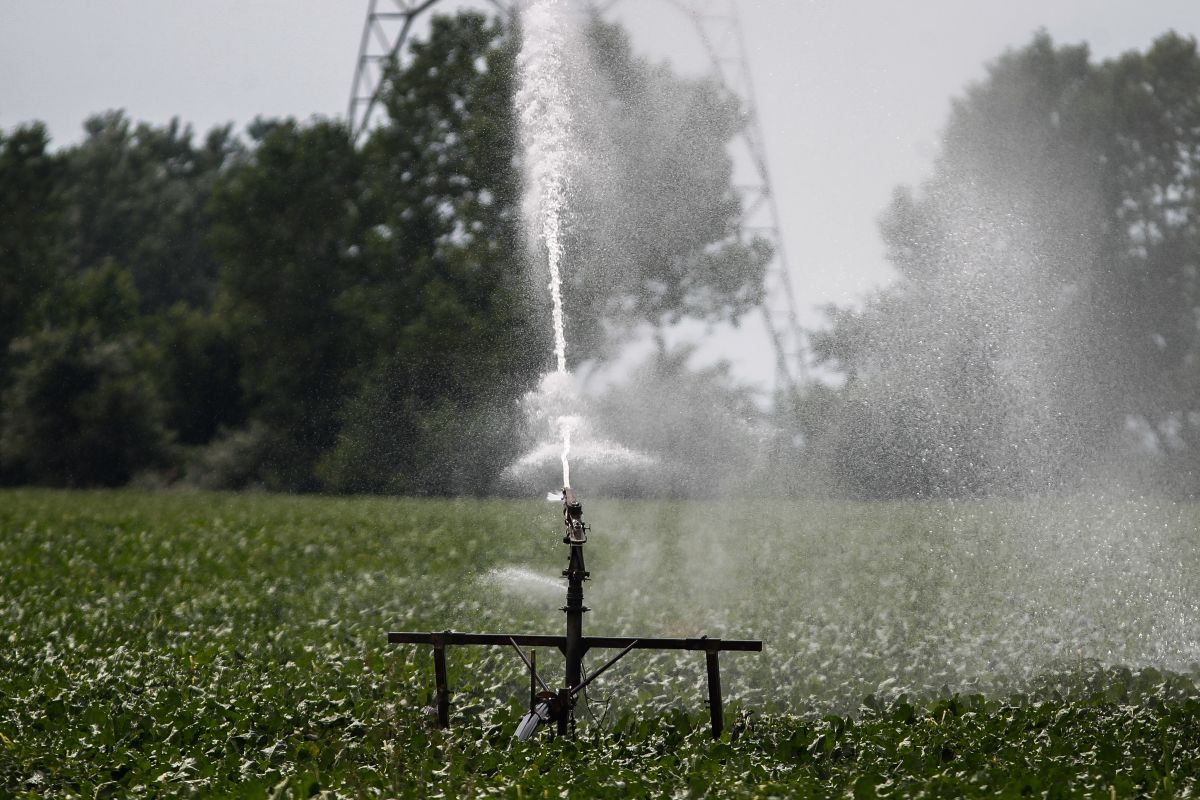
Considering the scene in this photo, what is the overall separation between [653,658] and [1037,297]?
13.4 metres

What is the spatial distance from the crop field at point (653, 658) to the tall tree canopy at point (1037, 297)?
119 cm

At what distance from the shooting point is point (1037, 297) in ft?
72.5

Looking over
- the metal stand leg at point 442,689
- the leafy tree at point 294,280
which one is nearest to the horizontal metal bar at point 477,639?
the metal stand leg at point 442,689

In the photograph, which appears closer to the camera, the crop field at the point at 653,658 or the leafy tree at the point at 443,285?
the crop field at the point at 653,658

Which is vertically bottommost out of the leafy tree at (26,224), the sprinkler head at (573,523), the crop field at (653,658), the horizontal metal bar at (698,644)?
the crop field at (653,658)

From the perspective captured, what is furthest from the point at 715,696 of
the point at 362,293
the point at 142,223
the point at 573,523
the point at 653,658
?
the point at 142,223

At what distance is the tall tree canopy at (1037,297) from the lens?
18.3 metres

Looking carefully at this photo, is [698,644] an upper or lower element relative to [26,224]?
lower

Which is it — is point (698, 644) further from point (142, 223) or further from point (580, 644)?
point (142, 223)

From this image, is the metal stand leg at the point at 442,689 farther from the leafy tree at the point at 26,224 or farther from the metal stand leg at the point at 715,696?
the leafy tree at the point at 26,224

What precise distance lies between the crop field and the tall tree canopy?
119 centimetres

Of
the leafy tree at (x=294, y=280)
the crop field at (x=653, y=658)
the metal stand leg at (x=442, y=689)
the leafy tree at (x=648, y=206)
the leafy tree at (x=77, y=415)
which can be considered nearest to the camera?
the crop field at (x=653, y=658)

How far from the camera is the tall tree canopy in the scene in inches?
722

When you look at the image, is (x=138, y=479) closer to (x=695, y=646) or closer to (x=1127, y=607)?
(x=1127, y=607)
